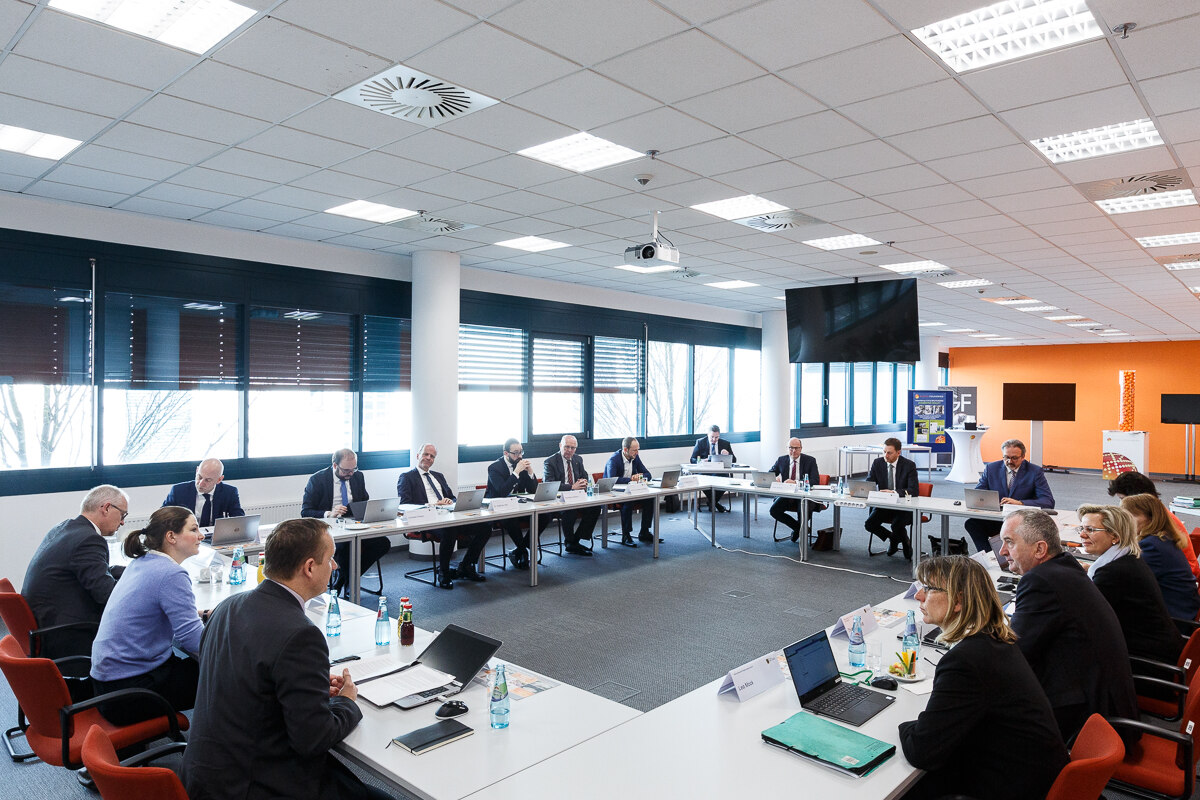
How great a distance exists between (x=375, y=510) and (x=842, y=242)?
16.0 feet

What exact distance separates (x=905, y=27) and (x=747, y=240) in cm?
385

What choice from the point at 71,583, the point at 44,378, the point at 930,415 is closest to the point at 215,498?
the point at 44,378

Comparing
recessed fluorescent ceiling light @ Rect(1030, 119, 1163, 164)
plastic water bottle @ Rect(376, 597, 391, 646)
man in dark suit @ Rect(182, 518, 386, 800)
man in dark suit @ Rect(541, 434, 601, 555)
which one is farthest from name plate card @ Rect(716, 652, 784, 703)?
man in dark suit @ Rect(541, 434, 601, 555)

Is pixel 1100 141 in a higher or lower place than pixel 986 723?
higher

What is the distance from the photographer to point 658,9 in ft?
8.77

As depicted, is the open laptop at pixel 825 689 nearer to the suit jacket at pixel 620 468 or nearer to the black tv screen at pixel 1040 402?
the suit jacket at pixel 620 468

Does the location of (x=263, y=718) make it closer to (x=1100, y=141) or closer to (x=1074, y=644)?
(x=1074, y=644)

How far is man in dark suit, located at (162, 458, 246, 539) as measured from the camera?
16.9ft

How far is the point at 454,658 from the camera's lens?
2.45 m

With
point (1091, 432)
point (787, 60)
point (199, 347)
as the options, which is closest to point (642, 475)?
point (199, 347)

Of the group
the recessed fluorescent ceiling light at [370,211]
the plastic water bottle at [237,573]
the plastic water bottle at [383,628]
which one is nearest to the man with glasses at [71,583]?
the plastic water bottle at [237,573]

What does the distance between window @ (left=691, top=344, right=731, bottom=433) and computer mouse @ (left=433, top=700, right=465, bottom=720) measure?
9.36 m

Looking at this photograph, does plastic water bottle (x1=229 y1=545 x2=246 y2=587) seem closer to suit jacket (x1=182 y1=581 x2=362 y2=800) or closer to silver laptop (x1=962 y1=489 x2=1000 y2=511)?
suit jacket (x1=182 y1=581 x2=362 y2=800)

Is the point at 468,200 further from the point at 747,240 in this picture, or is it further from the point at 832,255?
the point at 832,255
